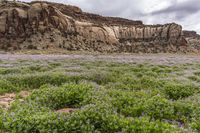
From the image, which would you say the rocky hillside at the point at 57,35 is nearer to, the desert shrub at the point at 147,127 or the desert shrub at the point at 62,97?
the desert shrub at the point at 62,97

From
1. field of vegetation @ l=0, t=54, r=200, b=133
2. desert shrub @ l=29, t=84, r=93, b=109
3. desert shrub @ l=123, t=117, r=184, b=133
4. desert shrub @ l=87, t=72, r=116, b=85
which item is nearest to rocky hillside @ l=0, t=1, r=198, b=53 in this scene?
desert shrub @ l=87, t=72, r=116, b=85

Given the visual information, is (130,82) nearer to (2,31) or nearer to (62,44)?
(62,44)

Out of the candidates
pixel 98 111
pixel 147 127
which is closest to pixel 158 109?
pixel 147 127

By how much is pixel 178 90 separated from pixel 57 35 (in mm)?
81066

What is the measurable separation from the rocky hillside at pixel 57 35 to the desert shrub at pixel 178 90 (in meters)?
72.5

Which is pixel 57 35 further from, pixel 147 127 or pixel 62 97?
pixel 147 127

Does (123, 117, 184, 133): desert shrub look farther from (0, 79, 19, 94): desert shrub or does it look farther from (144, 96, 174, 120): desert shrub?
(0, 79, 19, 94): desert shrub

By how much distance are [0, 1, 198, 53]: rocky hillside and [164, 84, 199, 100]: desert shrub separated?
72.5 meters

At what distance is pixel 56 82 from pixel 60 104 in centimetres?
382

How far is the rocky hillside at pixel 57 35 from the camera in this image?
84.1 metres

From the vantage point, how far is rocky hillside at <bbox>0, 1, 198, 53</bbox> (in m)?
84.1

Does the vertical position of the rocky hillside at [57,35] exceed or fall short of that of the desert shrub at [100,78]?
it exceeds it

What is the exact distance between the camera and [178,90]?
9602mm

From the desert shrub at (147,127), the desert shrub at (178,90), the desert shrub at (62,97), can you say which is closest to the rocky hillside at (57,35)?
the desert shrub at (178,90)
